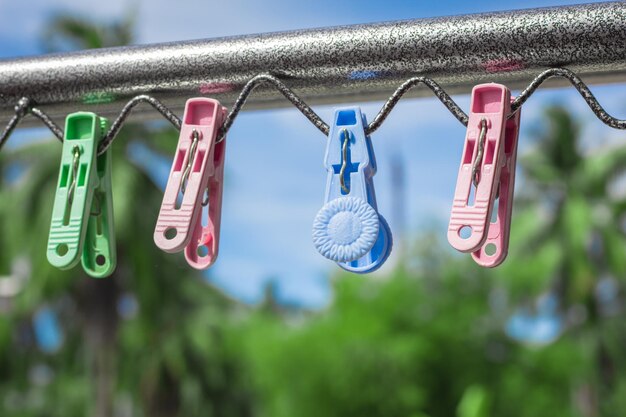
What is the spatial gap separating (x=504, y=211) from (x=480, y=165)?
0.21 feet

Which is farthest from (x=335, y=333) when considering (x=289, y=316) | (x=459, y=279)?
(x=289, y=316)

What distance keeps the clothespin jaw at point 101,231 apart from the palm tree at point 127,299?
13570 millimetres

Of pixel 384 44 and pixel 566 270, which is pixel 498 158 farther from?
pixel 566 270

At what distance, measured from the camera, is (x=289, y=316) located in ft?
89.3

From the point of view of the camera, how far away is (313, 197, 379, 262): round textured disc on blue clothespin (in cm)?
93

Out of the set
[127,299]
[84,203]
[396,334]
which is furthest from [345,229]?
[396,334]

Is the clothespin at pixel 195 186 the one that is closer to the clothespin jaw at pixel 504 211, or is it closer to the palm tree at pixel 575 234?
the clothespin jaw at pixel 504 211

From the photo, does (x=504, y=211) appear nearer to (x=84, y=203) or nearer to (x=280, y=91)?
(x=280, y=91)

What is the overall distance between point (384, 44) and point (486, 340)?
65.2 ft

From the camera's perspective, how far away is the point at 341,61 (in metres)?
1.03

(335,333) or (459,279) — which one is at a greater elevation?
(459,279)

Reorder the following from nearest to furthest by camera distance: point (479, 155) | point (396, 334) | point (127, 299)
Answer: point (479, 155) < point (127, 299) < point (396, 334)

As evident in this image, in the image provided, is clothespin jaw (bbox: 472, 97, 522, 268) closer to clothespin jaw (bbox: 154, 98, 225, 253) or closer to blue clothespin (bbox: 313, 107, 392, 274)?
blue clothespin (bbox: 313, 107, 392, 274)

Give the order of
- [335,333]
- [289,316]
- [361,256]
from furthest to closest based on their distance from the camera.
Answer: [289,316], [335,333], [361,256]
